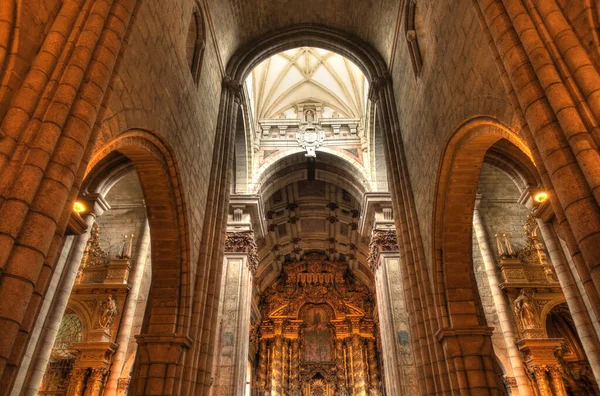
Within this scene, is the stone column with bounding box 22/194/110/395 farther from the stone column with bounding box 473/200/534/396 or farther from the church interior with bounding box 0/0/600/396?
the stone column with bounding box 473/200/534/396

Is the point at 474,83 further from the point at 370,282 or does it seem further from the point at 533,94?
the point at 370,282

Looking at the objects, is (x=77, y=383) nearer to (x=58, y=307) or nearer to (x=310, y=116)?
(x=58, y=307)

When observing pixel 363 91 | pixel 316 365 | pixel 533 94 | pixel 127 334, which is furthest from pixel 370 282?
pixel 533 94

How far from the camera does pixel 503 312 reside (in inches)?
464

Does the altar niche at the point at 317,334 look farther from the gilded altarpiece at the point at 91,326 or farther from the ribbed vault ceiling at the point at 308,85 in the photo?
the gilded altarpiece at the point at 91,326

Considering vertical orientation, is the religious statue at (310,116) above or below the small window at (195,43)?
above

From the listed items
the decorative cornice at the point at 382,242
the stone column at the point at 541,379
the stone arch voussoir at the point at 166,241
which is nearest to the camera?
the stone arch voussoir at the point at 166,241

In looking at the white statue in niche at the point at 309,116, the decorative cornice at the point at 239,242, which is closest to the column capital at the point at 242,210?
the decorative cornice at the point at 239,242

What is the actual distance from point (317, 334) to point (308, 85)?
566 inches

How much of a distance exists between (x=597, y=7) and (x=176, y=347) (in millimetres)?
6968

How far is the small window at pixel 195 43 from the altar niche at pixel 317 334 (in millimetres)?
18625

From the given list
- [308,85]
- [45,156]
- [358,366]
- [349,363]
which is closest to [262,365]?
[349,363]

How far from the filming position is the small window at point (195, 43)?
8789 mm

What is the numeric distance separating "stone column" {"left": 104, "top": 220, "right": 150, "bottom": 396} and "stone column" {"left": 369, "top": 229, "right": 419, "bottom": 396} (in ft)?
24.5
